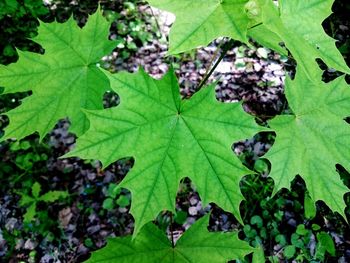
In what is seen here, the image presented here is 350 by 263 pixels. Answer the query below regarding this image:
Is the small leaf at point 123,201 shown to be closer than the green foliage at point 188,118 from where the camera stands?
No

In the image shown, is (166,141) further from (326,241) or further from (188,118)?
(326,241)

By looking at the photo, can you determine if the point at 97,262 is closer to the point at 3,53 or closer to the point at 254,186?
the point at 254,186

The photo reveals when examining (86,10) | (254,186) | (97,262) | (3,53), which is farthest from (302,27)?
(86,10)

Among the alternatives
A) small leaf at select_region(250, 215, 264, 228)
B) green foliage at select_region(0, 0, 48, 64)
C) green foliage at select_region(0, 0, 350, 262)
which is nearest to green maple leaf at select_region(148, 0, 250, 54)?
green foliage at select_region(0, 0, 350, 262)

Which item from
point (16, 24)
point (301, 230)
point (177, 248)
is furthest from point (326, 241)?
point (16, 24)

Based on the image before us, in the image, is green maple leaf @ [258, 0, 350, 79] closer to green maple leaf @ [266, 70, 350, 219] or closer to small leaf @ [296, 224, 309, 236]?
green maple leaf @ [266, 70, 350, 219]

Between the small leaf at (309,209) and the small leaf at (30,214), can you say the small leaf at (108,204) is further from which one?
the small leaf at (309,209)

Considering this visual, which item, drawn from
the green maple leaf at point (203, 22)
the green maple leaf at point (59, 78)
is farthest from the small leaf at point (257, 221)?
the green maple leaf at point (203, 22)

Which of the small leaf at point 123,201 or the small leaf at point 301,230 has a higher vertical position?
the small leaf at point 123,201

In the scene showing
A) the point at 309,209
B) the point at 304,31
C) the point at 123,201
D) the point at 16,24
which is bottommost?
the point at 309,209
